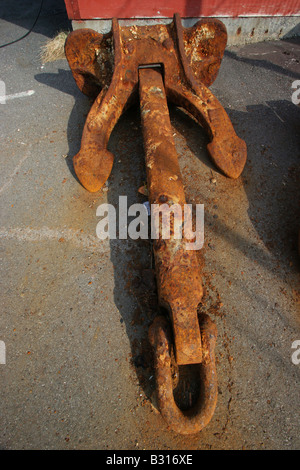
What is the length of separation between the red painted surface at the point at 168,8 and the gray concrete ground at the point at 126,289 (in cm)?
156

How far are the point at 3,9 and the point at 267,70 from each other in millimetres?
5713

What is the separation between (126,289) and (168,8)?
4355 millimetres

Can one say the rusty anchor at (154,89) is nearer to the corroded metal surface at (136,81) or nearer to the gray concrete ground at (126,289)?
the corroded metal surface at (136,81)

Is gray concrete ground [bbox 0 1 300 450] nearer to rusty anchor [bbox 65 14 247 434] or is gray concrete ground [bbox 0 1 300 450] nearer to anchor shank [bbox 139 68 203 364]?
rusty anchor [bbox 65 14 247 434]

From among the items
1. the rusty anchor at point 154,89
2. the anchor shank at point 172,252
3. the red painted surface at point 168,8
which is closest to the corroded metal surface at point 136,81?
the rusty anchor at point 154,89

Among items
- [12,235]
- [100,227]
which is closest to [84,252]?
[100,227]

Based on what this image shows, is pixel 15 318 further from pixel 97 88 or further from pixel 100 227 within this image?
pixel 97 88

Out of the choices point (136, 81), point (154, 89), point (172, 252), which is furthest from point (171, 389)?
point (136, 81)

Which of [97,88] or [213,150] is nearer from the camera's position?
[213,150]

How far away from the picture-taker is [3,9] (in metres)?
6.34

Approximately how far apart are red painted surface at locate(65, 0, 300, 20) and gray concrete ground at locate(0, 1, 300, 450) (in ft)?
5.11

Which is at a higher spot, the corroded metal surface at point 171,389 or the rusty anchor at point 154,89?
the rusty anchor at point 154,89

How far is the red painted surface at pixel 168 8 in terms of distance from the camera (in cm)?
440

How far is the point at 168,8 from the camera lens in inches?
177
